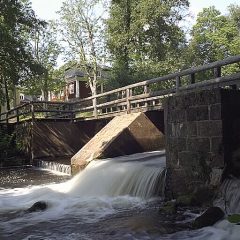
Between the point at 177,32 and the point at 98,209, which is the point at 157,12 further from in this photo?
the point at 98,209

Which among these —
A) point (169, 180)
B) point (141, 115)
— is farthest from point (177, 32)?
point (169, 180)

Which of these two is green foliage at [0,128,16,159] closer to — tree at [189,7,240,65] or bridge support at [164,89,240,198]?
bridge support at [164,89,240,198]

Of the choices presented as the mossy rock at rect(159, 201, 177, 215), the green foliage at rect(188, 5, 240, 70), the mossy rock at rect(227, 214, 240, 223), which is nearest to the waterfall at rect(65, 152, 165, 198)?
the mossy rock at rect(159, 201, 177, 215)

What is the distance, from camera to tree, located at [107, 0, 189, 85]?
3081cm

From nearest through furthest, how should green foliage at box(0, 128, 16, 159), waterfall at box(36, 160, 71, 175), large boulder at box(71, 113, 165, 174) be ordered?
→ large boulder at box(71, 113, 165, 174), waterfall at box(36, 160, 71, 175), green foliage at box(0, 128, 16, 159)

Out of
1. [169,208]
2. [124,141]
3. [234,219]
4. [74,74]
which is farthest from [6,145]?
[74,74]

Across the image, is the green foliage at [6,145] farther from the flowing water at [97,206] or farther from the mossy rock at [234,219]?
the mossy rock at [234,219]

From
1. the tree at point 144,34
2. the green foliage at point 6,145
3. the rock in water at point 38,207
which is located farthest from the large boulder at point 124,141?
the tree at point 144,34

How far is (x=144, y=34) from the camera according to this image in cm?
3178

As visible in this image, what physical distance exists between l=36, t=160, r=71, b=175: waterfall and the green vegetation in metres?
4.87

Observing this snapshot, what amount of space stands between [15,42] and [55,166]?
22.6 ft

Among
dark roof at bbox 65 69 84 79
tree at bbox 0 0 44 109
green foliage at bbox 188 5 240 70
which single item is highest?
green foliage at bbox 188 5 240 70

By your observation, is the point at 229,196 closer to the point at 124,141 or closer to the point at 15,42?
the point at 124,141

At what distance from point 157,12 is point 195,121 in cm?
2351
